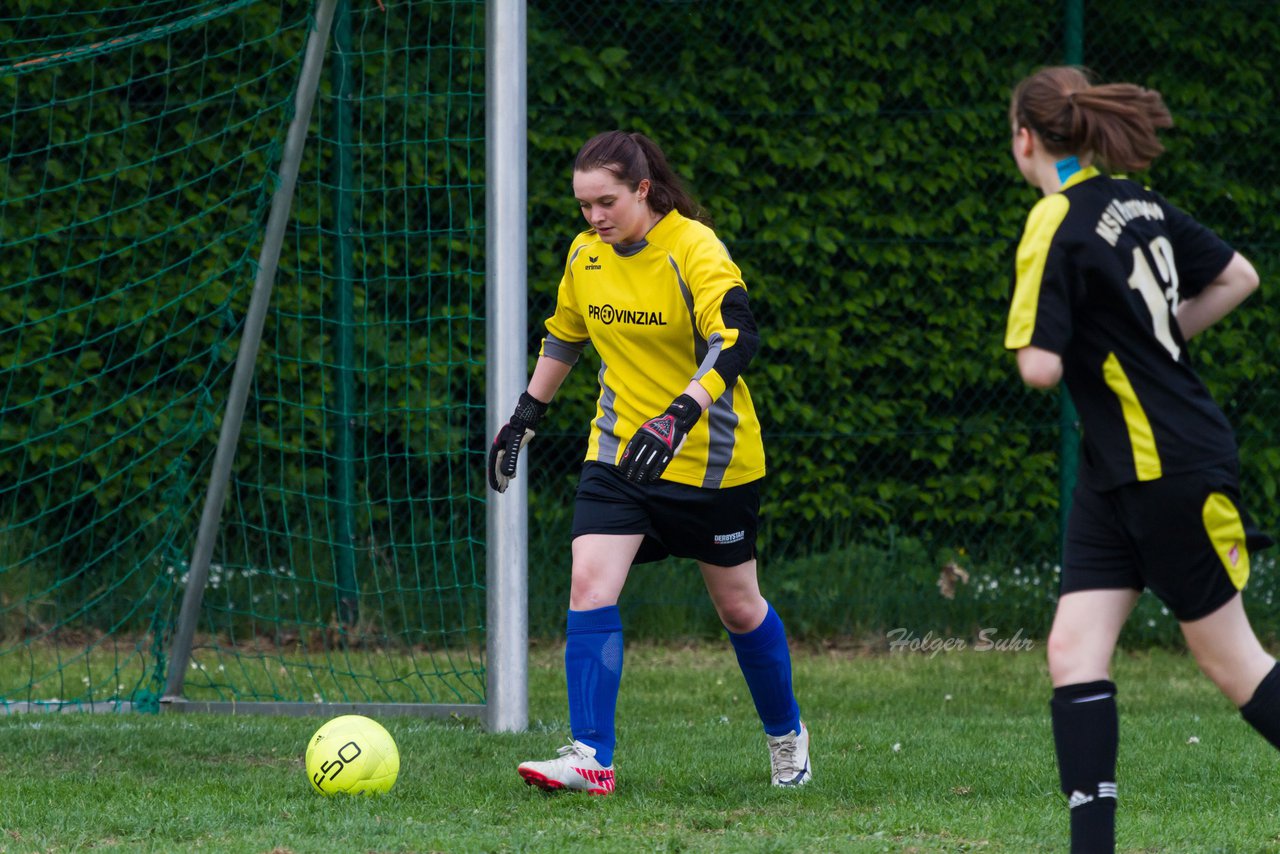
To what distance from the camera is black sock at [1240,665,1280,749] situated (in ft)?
9.49

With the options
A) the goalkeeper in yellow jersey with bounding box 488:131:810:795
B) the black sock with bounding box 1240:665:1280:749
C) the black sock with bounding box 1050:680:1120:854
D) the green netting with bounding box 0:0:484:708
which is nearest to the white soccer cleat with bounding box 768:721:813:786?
the goalkeeper in yellow jersey with bounding box 488:131:810:795

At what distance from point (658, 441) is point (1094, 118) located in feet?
4.29

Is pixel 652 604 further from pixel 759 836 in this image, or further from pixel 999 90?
pixel 759 836

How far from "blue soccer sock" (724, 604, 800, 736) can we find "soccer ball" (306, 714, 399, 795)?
100 centimetres

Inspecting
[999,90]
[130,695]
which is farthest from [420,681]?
[999,90]

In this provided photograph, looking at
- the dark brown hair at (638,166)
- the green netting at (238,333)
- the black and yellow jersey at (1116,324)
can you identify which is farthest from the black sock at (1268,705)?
the green netting at (238,333)

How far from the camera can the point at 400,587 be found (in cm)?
654

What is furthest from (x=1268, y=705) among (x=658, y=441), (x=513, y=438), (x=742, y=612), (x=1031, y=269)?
(x=513, y=438)

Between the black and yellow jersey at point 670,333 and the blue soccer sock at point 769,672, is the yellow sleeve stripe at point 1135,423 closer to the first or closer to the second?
the black and yellow jersey at point 670,333

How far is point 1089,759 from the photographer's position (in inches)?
113

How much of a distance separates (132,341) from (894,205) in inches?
144

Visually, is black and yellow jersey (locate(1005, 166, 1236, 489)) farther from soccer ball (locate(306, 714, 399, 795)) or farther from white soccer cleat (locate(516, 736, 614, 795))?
soccer ball (locate(306, 714, 399, 795))

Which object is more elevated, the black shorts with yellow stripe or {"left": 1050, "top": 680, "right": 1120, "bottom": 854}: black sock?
the black shorts with yellow stripe

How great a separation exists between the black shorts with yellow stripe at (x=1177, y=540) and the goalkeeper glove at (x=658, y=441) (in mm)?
1111
